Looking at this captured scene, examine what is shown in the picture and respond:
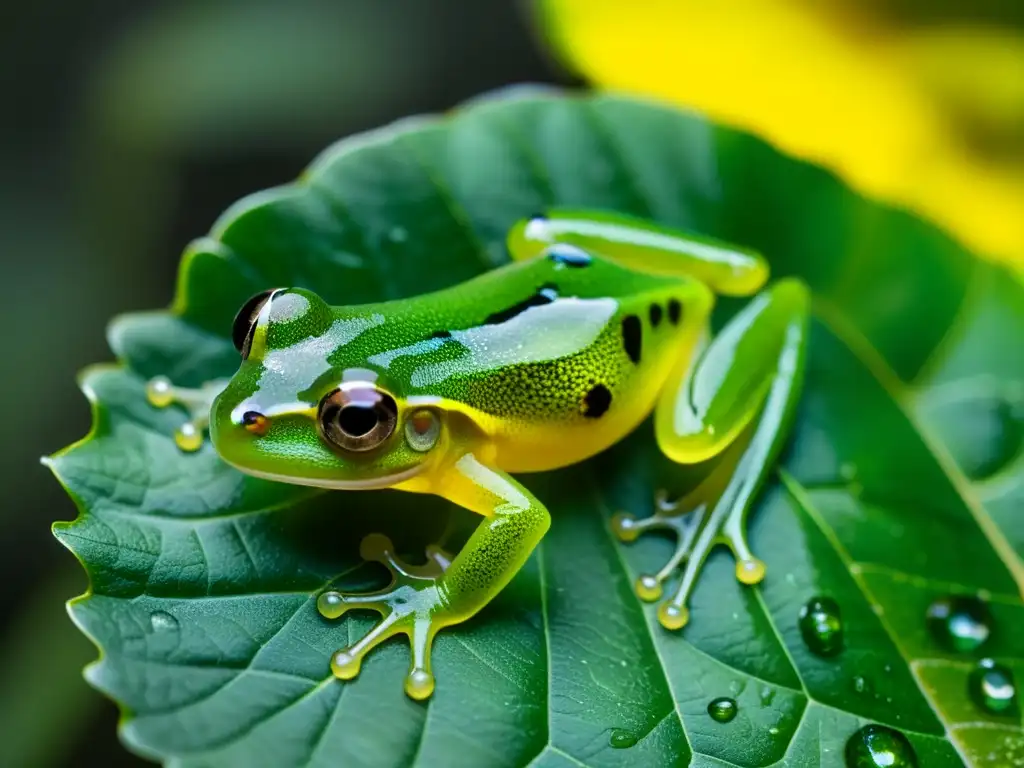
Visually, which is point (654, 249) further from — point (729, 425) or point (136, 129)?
point (136, 129)

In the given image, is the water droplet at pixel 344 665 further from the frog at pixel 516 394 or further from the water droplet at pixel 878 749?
the water droplet at pixel 878 749

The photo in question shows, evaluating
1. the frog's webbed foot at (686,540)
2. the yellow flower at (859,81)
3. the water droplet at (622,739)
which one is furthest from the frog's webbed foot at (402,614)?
the yellow flower at (859,81)

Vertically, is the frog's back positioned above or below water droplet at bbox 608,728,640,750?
above

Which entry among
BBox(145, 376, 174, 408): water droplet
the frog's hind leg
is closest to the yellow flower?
the frog's hind leg

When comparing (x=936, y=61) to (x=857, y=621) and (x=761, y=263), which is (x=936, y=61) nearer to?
(x=761, y=263)

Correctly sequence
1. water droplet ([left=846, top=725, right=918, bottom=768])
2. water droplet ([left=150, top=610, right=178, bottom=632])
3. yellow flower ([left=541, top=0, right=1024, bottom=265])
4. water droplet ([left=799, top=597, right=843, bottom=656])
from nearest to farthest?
1. water droplet ([left=150, top=610, right=178, bottom=632])
2. water droplet ([left=846, top=725, right=918, bottom=768])
3. water droplet ([left=799, top=597, right=843, bottom=656])
4. yellow flower ([left=541, top=0, right=1024, bottom=265])

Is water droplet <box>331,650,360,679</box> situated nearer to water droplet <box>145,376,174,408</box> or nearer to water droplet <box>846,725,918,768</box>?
water droplet <box>145,376,174,408</box>
